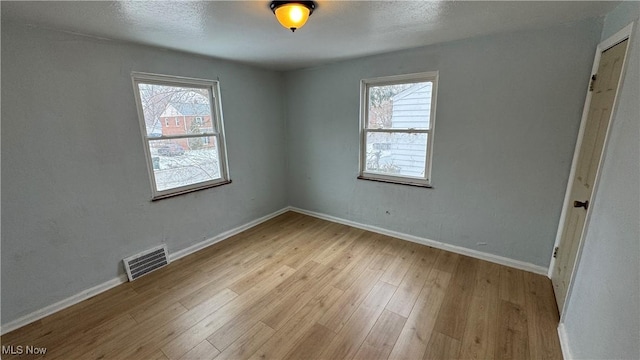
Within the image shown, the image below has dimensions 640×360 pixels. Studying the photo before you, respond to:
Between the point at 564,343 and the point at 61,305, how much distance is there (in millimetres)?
3910

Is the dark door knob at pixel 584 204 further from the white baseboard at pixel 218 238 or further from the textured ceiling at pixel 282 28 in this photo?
the white baseboard at pixel 218 238

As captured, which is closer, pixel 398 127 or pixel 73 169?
pixel 73 169

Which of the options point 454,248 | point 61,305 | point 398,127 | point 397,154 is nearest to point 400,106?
point 398,127

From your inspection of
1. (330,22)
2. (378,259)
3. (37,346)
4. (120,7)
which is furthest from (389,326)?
(120,7)

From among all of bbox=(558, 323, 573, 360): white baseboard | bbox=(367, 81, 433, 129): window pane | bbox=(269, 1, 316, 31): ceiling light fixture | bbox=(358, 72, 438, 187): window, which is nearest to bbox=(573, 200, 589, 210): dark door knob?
bbox=(558, 323, 573, 360): white baseboard

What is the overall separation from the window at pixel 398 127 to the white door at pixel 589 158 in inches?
48.1

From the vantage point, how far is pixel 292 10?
1.56 m

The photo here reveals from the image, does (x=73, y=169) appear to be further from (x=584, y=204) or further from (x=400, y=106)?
(x=584, y=204)

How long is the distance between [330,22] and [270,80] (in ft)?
6.63

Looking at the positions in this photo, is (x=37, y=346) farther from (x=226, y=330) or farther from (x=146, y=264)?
(x=226, y=330)

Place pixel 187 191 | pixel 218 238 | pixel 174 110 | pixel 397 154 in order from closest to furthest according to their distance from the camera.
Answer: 1. pixel 174 110
2. pixel 187 191
3. pixel 397 154
4. pixel 218 238

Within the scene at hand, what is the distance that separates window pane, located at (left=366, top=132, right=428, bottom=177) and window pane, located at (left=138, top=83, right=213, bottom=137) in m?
2.14

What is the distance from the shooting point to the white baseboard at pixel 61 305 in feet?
6.39

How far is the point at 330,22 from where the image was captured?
194 cm
